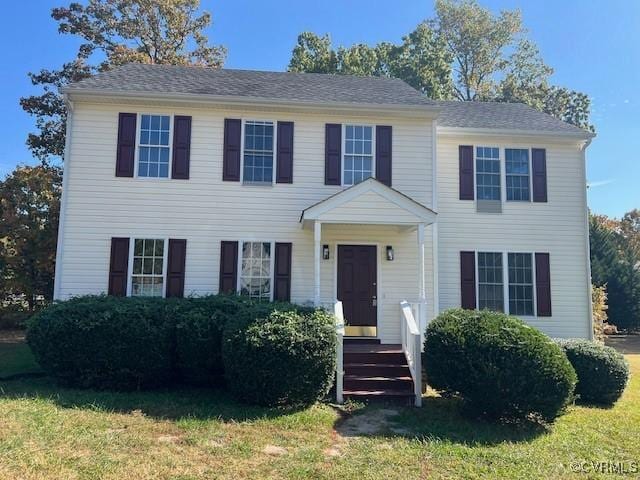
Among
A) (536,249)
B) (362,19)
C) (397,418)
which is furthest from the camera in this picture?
(362,19)

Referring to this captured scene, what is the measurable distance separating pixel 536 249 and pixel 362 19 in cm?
1204

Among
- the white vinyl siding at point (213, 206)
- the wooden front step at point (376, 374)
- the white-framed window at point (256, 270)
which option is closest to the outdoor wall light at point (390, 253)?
the white vinyl siding at point (213, 206)

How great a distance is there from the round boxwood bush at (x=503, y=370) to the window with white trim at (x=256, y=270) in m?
4.39

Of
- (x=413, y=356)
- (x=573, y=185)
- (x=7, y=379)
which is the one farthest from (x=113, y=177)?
(x=573, y=185)

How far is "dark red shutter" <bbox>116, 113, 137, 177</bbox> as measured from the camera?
1034 centimetres

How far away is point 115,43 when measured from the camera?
2136 centimetres

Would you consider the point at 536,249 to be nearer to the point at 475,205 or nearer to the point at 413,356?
the point at 475,205

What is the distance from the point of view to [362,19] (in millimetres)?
18531

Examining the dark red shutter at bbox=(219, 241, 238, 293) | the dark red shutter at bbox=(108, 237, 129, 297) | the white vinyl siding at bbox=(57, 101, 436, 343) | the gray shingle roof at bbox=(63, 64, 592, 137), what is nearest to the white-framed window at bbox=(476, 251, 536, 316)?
the white vinyl siding at bbox=(57, 101, 436, 343)

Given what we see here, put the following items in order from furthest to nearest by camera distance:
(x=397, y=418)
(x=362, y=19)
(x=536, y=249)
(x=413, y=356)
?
(x=362, y=19) < (x=536, y=249) < (x=413, y=356) < (x=397, y=418)

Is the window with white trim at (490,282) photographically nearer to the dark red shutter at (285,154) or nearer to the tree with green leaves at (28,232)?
the dark red shutter at (285,154)

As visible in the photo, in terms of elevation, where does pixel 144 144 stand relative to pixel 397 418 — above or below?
above

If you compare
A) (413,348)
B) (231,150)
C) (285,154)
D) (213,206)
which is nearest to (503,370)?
(413,348)

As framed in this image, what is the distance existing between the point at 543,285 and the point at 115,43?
67.7ft
